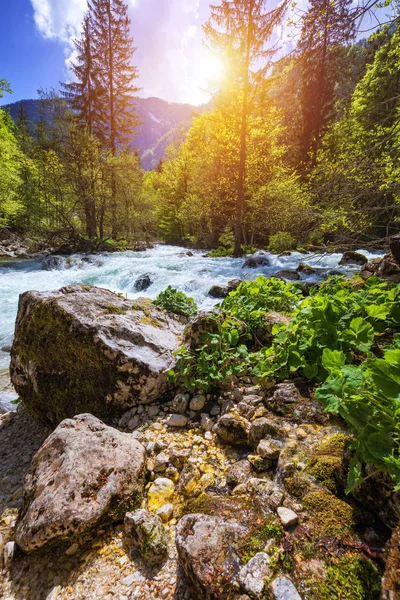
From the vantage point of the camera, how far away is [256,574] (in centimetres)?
108

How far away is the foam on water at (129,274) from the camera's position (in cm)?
923

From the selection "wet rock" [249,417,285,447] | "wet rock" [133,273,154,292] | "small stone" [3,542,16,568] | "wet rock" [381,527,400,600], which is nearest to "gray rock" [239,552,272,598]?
"wet rock" [381,527,400,600]

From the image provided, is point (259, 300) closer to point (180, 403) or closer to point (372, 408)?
point (180, 403)

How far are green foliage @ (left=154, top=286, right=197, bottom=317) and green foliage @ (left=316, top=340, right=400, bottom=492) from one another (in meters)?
3.41

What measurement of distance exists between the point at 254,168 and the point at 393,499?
18050 millimetres

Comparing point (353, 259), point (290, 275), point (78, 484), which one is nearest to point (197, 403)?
point (78, 484)

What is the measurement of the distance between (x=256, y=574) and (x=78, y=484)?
1.17 m

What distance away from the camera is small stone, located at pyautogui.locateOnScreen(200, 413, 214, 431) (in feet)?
7.48

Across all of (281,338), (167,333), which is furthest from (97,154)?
(281,338)

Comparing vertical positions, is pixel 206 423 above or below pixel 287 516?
below

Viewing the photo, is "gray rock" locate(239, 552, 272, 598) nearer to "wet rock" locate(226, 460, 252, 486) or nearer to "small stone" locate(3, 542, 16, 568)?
"wet rock" locate(226, 460, 252, 486)

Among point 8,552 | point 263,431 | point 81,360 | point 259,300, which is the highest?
point 259,300

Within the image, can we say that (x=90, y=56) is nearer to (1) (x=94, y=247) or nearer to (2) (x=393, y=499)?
(1) (x=94, y=247)

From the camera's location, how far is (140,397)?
266 cm
